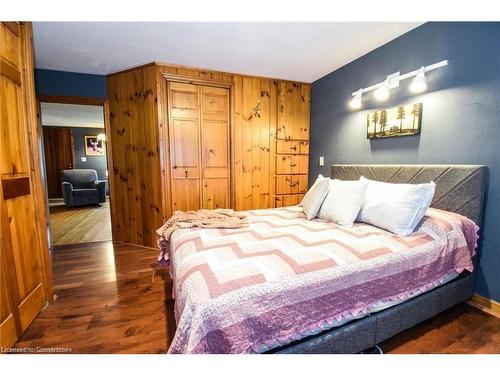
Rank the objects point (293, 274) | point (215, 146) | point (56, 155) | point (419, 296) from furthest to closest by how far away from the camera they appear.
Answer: point (56, 155) → point (215, 146) → point (419, 296) → point (293, 274)

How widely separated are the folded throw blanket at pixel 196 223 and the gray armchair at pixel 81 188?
5.32 m

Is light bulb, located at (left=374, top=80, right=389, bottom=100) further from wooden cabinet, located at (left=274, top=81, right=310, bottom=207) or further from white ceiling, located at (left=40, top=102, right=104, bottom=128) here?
white ceiling, located at (left=40, top=102, right=104, bottom=128)

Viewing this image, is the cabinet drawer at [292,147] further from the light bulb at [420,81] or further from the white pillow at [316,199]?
the light bulb at [420,81]

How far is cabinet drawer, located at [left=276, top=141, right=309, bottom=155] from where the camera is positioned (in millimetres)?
3486

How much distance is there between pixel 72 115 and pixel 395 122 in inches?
283

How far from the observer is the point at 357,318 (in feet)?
4.02

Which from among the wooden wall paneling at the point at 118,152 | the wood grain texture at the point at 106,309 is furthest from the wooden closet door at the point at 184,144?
the wood grain texture at the point at 106,309

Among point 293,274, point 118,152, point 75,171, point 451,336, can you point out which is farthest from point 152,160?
point 75,171

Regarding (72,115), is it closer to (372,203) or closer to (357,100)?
(357,100)

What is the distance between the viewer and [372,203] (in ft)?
5.89

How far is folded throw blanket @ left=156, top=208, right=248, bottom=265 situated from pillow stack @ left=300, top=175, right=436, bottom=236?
687 millimetres

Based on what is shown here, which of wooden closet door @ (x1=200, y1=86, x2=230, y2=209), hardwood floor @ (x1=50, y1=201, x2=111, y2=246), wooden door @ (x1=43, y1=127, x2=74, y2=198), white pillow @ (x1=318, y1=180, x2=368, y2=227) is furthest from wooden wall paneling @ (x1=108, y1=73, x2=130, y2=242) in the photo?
wooden door @ (x1=43, y1=127, x2=74, y2=198)

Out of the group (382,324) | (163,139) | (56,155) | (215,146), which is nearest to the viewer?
(382,324)
